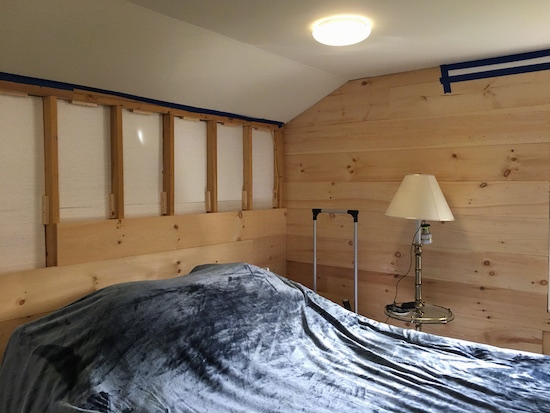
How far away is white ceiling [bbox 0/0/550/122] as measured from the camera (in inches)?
73.6

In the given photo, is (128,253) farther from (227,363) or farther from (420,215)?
(420,215)

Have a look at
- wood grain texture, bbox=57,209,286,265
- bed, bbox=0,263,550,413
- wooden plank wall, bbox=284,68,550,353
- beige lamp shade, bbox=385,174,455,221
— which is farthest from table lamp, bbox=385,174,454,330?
wood grain texture, bbox=57,209,286,265

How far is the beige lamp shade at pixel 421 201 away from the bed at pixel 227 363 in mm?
665

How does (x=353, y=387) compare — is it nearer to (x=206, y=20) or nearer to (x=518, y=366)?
(x=518, y=366)

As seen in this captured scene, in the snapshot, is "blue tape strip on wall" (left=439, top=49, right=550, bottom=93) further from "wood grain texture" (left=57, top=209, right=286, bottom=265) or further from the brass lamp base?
"wood grain texture" (left=57, top=209, right=286, bottom=265)

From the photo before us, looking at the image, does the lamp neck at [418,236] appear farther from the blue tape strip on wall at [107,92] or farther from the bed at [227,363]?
the blue tape strip on wall at [107,92]

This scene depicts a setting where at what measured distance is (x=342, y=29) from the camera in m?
2.11

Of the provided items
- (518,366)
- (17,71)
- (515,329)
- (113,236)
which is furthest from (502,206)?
(17,71)

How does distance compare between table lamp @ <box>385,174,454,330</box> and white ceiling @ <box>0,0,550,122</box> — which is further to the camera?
table lamp @ <box>385,174,454,330</box>

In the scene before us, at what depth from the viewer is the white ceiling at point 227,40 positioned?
1870mm

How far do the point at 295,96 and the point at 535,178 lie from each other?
158cm

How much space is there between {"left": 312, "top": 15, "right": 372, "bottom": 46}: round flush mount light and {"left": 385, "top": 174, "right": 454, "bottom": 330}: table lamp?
91 cm

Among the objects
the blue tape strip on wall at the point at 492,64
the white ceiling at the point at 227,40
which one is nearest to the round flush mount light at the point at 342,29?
the white ceiling at the point at 227,40

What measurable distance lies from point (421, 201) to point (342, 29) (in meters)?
1.04
